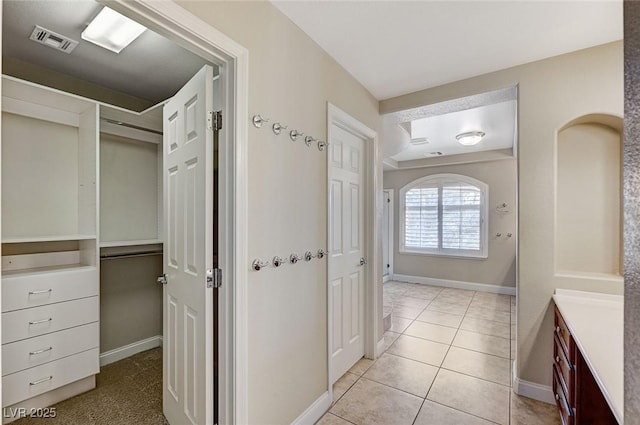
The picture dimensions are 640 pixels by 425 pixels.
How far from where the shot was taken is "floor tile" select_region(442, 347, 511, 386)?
245cm

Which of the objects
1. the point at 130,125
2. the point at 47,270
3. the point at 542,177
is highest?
the point at 130,125

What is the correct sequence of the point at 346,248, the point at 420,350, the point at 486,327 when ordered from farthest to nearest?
the point at 486,327 < the point at 420,350 < the point at 346,248

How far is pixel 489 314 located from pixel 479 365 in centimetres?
162

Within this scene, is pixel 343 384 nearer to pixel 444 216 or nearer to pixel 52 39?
pixel 52 39

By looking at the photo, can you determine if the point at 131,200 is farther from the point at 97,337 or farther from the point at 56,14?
the point at 56,14

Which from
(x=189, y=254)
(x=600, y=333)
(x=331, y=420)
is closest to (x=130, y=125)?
(x=189, y=254)

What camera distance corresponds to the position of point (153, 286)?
300 cm

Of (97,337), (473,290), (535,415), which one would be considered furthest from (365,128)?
(473,290)

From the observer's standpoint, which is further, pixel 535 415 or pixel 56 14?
pixel 535 415

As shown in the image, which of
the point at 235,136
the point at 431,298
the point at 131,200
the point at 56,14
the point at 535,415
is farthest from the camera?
the point at 431,298

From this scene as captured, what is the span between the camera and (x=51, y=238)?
2061 millimetres

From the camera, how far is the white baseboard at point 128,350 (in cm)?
261

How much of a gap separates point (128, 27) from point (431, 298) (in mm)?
5010

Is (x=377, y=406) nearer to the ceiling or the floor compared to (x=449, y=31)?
nearer to the floor
